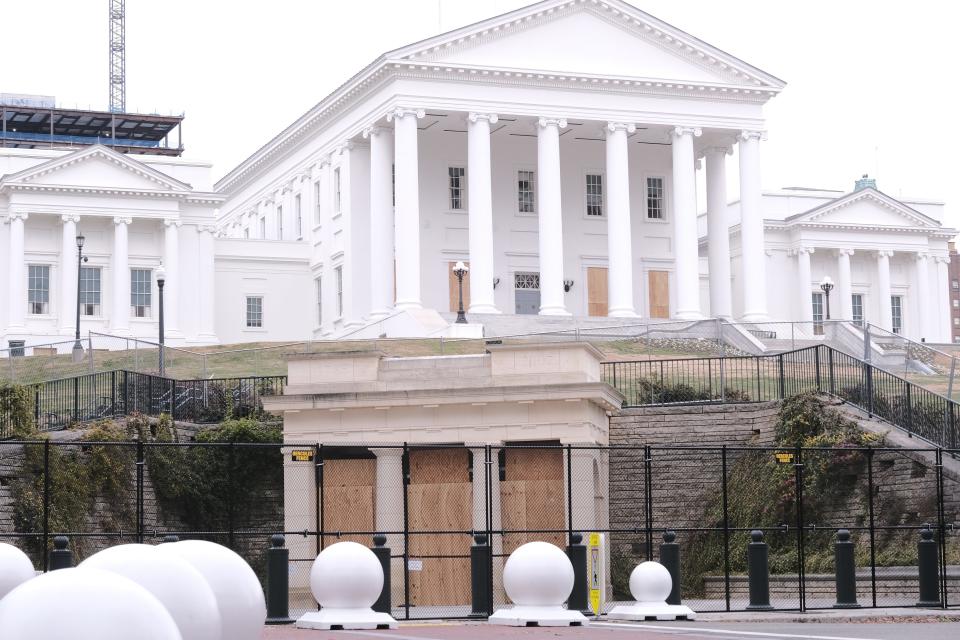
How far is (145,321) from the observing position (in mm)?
80500

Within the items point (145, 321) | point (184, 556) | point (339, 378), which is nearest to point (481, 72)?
point (145, 321)

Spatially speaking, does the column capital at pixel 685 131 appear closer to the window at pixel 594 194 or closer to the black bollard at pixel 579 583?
the window at pixel 594 194

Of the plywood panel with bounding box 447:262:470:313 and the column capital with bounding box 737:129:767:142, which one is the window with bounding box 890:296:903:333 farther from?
the plywood panel with bounding box 447:262:470:313

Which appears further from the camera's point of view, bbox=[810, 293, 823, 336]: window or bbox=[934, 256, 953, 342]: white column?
bbox=[934, 256, 953, 342]: white column

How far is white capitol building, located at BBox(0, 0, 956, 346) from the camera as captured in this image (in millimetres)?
71938

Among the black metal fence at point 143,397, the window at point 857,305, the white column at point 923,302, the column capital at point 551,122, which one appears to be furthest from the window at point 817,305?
the black metal fence at point 143,397

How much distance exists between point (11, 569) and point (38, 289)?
207 ft

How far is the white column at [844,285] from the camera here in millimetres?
91562

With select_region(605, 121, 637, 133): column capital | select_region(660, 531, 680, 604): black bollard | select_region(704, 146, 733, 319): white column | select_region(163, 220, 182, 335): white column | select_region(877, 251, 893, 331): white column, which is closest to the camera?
select_region(660, 531, 680, 604): black bollard

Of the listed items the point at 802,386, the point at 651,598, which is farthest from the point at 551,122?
the point at 651,598

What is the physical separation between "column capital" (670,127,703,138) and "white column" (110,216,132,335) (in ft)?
82.9

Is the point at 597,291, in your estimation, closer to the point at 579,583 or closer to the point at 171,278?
the point at 171,278

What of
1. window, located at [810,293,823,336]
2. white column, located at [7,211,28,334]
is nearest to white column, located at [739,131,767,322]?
window, located at [810,293,823,336]

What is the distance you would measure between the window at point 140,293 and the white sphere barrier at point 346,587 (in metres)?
59.9
